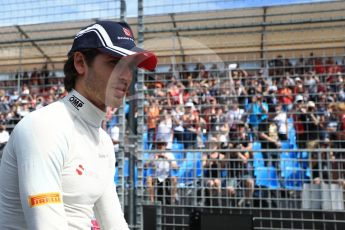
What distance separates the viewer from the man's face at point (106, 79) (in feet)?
4.99

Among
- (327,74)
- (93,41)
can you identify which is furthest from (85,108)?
(327,74)

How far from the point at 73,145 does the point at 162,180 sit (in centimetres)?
392

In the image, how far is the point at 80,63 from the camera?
1553 millimetres

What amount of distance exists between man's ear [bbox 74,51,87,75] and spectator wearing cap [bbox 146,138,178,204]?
3629 mm

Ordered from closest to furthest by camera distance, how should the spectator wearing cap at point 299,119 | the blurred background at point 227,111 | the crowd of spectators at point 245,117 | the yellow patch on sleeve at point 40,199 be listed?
the yellow patch on sleeve at point 40,199, the blurred background at point 227,111, the crowd of spectators at point 245,117, the spectator wearing cap at point 299,119

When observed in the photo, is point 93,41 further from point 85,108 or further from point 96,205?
point 96,205

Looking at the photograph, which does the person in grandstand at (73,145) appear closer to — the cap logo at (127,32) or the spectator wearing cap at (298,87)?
the cap logo at (127,32)

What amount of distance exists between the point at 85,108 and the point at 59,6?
13.8ft

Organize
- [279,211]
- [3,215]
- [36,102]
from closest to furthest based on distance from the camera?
[3,215]
[279,211]
[36,102]

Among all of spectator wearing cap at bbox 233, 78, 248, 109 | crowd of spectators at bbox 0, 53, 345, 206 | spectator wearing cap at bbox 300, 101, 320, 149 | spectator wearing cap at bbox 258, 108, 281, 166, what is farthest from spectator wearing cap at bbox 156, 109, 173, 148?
spectator wearing cap at bbox 300, 101, 320, 149

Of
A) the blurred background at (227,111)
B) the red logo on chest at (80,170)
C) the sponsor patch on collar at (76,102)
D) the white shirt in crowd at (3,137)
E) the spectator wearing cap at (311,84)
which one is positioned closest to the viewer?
the red logo on chest at (80,170)

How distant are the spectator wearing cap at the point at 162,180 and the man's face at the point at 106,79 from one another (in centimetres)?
361

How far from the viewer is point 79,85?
1.58m

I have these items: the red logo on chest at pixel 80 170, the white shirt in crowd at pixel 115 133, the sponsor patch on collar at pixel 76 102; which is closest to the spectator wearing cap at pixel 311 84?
the white shirt in crowd at pixel 115 133
